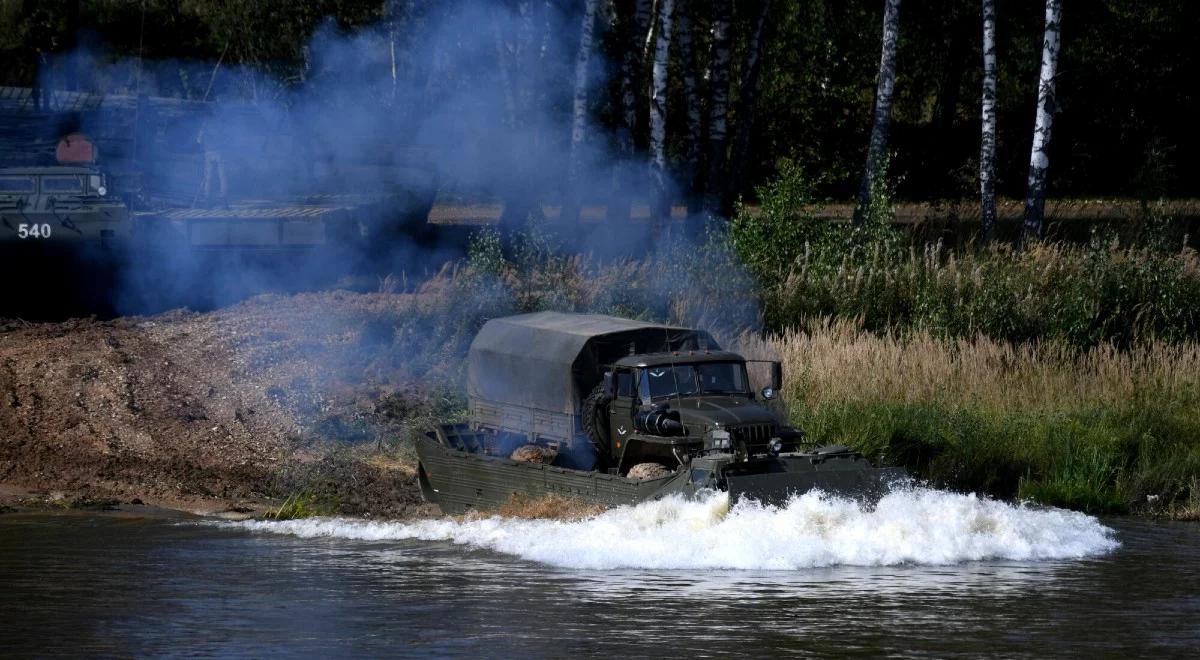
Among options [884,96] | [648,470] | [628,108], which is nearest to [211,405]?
[648,470]

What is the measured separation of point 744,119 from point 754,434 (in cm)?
1898

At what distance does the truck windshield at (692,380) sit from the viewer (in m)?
14.9

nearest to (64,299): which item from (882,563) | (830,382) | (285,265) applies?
(285,265)

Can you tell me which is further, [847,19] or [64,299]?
[847,19]

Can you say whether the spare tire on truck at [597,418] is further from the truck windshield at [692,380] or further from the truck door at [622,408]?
the truck windshield at [692,380]

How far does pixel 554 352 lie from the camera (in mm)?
15586

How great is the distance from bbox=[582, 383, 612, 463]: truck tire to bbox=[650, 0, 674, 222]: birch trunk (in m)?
11.2

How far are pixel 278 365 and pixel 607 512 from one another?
841cm

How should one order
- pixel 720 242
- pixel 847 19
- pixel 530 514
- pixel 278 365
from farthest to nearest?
1. pixel 847 19
2. pixel 720 242
3. pixel 278 365
4. pixel 530 514

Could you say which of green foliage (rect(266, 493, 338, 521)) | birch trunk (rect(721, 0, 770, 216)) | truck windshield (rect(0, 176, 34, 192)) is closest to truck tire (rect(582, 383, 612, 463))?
green foliage (rect(266, 493, 338, 521))

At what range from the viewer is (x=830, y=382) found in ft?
61.6

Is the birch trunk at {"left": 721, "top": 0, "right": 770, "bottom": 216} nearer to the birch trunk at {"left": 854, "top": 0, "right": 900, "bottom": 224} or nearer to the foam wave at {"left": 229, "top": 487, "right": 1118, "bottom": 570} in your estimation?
the birch trunk at {"left": 854, "top": 0, "right": 900, "bottom": 224}

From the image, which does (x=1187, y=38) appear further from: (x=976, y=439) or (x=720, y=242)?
(x=976, y=439)

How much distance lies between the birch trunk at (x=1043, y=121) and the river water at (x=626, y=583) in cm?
949
